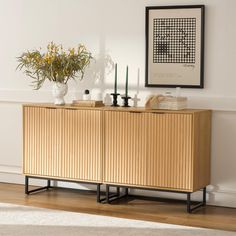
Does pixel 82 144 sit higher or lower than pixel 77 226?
higher

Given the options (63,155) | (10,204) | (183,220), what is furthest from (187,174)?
(10,204)

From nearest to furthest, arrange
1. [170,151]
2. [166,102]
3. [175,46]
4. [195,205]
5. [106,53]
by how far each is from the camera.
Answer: [170,151], [166,102], [195,205], [175,46], [106,53]

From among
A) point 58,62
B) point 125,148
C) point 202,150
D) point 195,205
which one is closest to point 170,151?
point 202,150

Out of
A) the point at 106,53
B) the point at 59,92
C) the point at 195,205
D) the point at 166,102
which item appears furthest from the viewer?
the point at 106,53

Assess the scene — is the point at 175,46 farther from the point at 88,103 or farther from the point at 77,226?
the point at 77,226

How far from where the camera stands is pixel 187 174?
206 inches

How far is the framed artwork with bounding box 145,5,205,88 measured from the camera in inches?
219

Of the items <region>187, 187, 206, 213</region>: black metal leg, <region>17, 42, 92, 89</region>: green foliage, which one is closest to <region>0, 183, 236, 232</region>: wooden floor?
<region>187, 187, 206, 213</region>: black metal leg

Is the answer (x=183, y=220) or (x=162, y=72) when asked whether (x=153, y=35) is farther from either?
(x=183, y=220)

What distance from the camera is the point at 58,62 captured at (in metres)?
5.80

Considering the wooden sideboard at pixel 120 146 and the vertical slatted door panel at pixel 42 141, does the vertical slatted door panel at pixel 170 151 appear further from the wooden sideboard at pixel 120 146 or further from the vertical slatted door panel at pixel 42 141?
the vertical slatted door panel at pixel 42 141

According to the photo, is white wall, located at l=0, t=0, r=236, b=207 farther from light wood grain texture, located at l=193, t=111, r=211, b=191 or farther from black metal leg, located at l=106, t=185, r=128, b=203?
black metal leg, located at l=106, t=185, r=128, b=203

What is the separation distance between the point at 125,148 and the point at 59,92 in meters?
0.83

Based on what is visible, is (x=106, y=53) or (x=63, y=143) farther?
(x=106, y=53)
